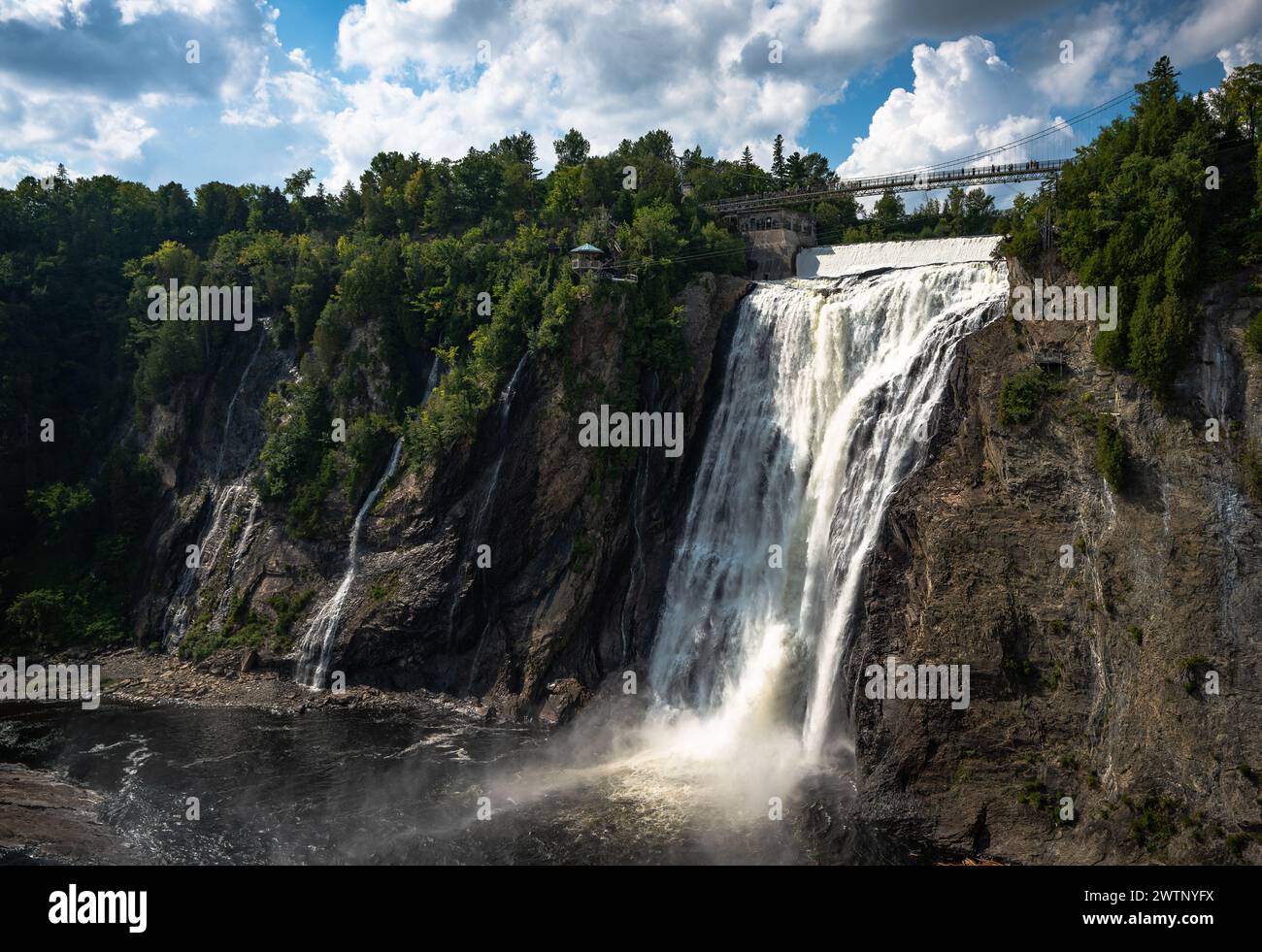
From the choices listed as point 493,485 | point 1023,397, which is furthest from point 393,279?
point 1023,397

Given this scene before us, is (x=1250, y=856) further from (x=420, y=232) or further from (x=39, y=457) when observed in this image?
(x=39, y=457)

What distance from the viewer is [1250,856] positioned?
24094 mm

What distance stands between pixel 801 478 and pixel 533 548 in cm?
1310

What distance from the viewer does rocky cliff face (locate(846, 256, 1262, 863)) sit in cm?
2538

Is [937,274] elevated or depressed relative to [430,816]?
elevated

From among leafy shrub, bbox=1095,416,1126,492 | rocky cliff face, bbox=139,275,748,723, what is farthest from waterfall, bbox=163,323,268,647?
leafy shrub, bbox=1095,416,1126,492

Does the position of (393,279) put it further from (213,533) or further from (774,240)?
(774,240)

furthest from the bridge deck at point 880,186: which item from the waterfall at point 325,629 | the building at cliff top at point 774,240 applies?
the waterfall at point 325,629

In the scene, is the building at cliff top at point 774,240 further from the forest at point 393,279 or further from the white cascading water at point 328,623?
the white cascading water at point 328,623

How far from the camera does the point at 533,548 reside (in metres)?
43.1

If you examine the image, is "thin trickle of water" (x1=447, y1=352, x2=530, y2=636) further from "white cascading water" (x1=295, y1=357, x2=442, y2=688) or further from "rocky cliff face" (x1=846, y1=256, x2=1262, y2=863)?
"rocky cliff face" (x1=846, y1=256, x2=1262, y2=863)

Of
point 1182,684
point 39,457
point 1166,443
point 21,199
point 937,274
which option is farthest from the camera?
point 21,199

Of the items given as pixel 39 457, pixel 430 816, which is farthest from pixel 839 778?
pixel 39 457
